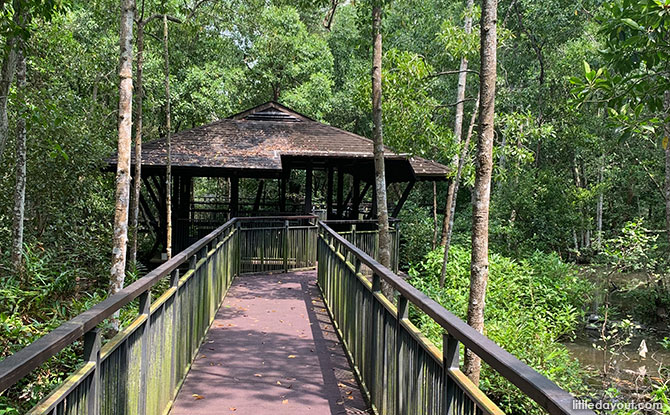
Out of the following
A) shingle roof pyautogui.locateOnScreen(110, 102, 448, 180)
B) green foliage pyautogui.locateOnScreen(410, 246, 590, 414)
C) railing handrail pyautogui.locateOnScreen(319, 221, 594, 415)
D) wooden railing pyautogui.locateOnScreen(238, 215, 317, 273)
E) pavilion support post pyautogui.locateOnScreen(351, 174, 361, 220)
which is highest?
shingle roof pyautogui.locateOnScreen(110, 102, 448, 180)

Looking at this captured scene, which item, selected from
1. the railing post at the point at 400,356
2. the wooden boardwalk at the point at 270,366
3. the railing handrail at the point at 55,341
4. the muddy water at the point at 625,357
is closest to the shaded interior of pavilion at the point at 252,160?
the wooden boardwalk at the point at 270,366

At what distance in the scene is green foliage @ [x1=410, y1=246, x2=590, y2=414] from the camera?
799 cm

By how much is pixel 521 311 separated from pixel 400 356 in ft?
27.3

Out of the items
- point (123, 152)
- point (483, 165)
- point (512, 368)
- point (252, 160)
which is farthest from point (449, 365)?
point (252, 160)

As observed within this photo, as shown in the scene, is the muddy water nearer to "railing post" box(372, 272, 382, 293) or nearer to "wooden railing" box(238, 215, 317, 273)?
"wooden railing" box(238, 215, 317, 273)

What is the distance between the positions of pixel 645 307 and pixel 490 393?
10.4 m

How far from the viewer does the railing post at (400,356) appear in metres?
3.32

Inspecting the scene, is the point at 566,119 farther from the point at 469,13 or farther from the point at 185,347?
the point at 185,347

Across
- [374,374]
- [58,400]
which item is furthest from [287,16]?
[58,400]

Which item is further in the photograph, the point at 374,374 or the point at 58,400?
the point at 374,374

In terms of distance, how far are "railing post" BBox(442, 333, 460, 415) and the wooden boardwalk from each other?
6.51ft

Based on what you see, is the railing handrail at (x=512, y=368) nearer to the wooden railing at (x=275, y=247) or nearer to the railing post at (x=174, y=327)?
the railing post at (x=174, y=327)

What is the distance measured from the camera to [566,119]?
75.1 ft

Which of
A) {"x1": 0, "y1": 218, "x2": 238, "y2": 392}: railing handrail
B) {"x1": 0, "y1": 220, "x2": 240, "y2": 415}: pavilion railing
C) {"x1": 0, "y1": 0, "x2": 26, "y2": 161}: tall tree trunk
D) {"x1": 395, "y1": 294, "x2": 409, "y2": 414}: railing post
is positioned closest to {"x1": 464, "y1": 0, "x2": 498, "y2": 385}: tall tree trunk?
{"x1": 395, "y1": 294, "x2": 409, "y2": 414}: railing post
